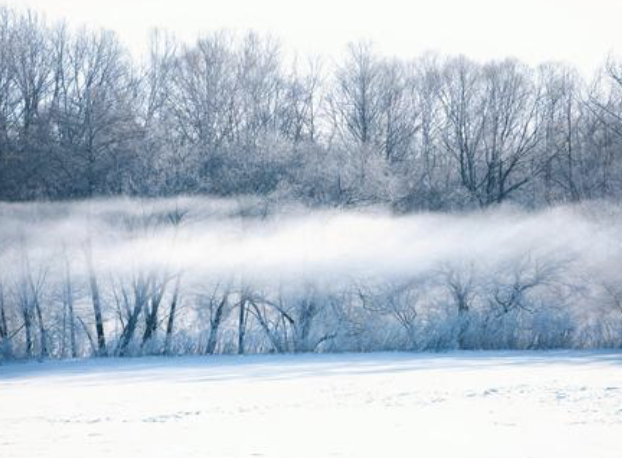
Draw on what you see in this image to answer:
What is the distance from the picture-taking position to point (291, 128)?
37219mm

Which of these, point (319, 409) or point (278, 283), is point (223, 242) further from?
point (319, 409)

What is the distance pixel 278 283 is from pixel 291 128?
10986 mm

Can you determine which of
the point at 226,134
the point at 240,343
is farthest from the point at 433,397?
the point at 226,134

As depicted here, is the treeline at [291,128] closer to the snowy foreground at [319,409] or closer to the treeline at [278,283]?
the treeline at [278,283]

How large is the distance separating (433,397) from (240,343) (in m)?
11.6

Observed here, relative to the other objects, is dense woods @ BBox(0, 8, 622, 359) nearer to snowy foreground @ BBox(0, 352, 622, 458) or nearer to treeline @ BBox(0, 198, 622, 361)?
treeline @ BBox(0, 198, 622, 361)

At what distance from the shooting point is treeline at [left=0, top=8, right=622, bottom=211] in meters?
27.9

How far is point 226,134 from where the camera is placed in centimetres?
3331

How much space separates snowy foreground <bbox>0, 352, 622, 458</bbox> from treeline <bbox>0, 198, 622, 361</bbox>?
132 inches

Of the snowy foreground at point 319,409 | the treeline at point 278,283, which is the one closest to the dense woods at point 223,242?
the treeline at point 278,283

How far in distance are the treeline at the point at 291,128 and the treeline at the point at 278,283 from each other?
107cm

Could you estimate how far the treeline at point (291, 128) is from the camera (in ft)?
91.6

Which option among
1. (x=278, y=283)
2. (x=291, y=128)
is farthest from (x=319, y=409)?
(x=291, y=128)

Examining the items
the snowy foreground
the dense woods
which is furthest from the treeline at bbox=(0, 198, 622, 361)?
the snowy foreground
